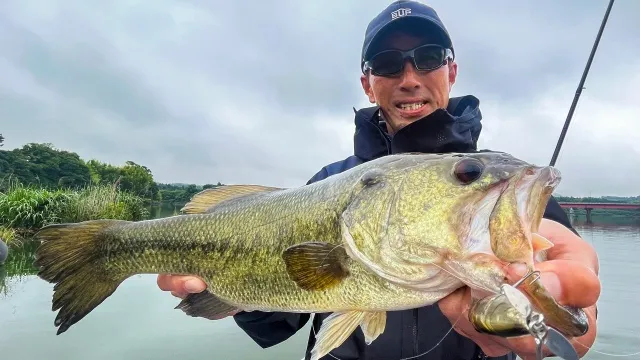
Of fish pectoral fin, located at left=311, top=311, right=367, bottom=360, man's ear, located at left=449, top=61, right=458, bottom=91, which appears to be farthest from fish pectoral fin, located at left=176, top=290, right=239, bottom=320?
man's ear, located at left=449, top=61, right=458, bottom=91

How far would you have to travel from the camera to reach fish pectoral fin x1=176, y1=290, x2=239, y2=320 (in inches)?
99.0

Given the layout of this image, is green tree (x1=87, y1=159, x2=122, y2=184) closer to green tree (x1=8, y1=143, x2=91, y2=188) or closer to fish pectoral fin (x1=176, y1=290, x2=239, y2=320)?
green tree (x1=8, y1=143, x2=91, y2=188)

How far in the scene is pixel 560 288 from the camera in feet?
4.42

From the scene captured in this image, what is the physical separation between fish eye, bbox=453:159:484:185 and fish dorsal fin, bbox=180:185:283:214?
4.14 ft

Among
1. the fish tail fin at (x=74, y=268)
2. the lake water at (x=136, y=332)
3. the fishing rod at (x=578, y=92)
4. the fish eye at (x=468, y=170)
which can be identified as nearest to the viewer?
the fish eye at (x=468, y=170)

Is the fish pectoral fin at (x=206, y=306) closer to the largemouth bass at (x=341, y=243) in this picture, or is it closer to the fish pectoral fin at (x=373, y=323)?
the largemouth bass at (x=341, y=243)

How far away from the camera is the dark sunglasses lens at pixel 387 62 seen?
3.36m

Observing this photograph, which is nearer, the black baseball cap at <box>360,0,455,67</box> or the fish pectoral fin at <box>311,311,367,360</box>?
the fish pectoral fin at <box>311,311,367,360</box>

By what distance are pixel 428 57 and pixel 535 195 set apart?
2.13m

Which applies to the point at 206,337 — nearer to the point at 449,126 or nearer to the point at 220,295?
the point at 220,295

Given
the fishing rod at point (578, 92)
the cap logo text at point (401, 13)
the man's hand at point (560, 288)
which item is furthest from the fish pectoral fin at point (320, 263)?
the fishing rod at point (578, 92)

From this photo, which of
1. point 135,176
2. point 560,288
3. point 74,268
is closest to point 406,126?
point 560,288

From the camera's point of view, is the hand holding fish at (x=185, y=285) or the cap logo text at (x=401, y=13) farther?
the cap logo text at (x=401, y=13)

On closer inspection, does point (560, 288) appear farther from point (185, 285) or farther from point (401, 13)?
point (401, 13)
